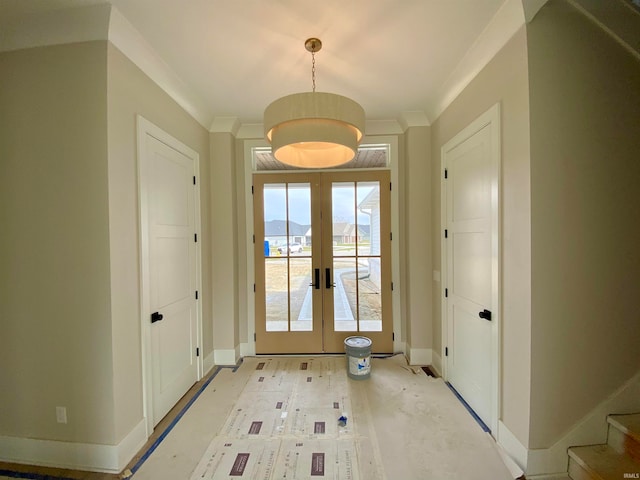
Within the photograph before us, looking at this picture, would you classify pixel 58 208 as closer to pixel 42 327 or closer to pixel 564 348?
pixel 42 327

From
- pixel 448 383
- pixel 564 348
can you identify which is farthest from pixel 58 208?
pixel 448 383

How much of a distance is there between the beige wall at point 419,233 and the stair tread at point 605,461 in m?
1.45

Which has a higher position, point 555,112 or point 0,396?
point 555,112

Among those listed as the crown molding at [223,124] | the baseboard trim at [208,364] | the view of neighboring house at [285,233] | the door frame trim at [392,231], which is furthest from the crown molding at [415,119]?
the baseboard trim at [208,364]

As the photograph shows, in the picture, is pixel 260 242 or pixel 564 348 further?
pixel 260 242

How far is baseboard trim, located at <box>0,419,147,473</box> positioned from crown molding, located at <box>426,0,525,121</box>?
3454mm

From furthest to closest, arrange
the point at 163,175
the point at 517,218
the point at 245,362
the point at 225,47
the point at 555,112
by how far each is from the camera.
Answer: the point at 245,362 → the point at 163,175 → the point at 225,47 → the point at 517,218 → the point at 555,112

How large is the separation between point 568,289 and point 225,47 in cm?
266

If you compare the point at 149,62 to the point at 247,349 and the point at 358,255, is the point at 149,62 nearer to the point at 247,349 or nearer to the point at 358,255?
the point at 358,255

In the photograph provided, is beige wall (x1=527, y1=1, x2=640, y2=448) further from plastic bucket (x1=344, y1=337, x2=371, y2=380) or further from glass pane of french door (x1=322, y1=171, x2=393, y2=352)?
glass pane of french door (x1=322, y1=171, x2=393, y2=352)

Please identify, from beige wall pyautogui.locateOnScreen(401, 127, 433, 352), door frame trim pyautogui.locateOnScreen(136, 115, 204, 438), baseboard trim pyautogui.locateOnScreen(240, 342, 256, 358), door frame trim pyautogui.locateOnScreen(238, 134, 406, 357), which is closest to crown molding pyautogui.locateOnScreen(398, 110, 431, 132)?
beige wall pyautogui.locateOnScreen(401, 127, 433, 352)

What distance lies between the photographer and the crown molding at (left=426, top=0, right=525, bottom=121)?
154cm

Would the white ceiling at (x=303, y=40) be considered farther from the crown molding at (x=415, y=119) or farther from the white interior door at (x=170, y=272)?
the white interior door at (x=170, y=272)

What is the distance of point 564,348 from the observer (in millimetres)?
1522
